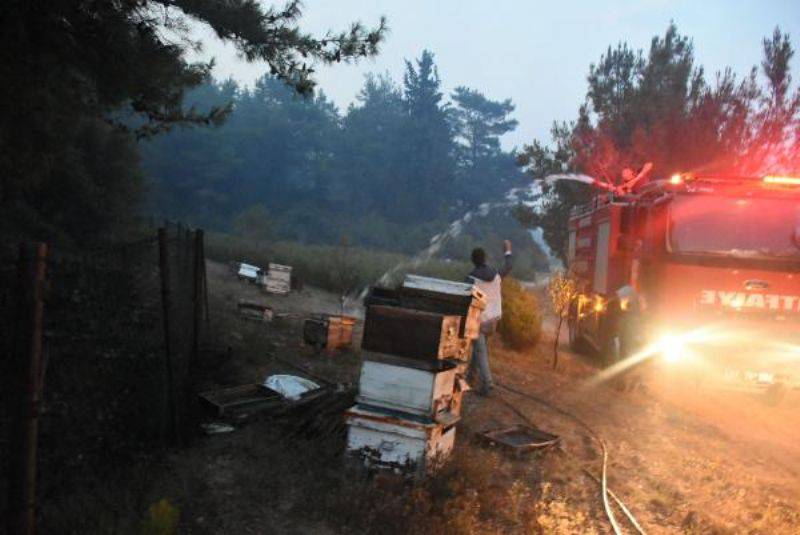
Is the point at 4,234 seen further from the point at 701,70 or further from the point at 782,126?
the point at 701,70

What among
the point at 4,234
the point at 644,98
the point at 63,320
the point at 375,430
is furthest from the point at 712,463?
the point at 644,98

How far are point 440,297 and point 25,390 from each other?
3373mm

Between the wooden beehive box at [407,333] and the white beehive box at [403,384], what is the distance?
7 cm

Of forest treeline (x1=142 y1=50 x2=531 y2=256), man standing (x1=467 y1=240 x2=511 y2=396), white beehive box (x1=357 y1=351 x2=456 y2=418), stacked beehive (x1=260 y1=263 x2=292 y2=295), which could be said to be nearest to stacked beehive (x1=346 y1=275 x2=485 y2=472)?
white beehive box (x1=357 y1=351 x2=456 y2=418)

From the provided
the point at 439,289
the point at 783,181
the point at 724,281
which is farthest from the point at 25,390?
the point at 783,181

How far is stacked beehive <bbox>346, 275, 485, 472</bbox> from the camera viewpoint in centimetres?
541

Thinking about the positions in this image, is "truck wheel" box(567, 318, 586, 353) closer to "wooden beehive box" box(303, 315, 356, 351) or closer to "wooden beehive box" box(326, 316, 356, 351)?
"wooden beehive box" box(326, 316, 356, 351)

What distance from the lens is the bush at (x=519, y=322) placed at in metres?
12.9

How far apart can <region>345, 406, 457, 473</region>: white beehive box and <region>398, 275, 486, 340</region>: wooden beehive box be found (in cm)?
99

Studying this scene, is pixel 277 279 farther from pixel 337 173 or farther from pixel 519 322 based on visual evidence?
pixel 337 173

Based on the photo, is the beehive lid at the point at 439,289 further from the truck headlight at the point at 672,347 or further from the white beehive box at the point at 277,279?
the white beehive box at the point at 277,279

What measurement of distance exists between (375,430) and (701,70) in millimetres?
22711

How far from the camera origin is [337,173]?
61.3 metres

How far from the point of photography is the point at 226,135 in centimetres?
5931
